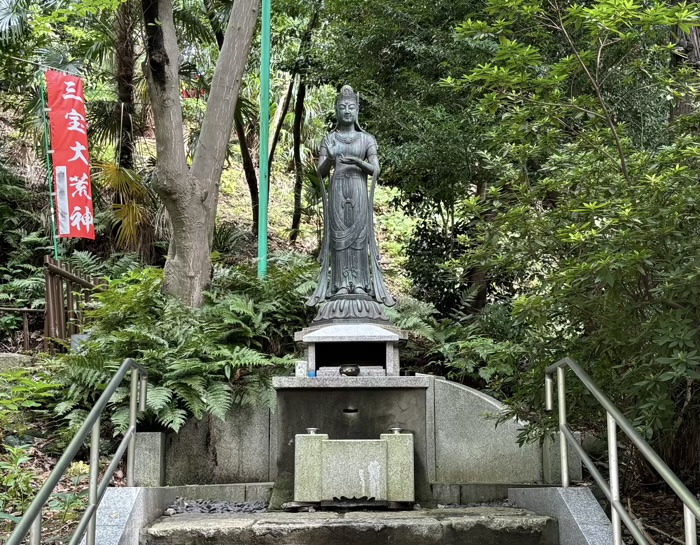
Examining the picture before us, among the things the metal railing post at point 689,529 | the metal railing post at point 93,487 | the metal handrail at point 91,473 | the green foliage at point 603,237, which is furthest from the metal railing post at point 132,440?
the metal railing post at point 689,529

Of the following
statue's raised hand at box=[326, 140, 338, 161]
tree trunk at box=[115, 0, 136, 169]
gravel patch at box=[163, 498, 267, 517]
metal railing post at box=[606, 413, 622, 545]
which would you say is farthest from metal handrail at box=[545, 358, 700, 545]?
tree trunk at box=[115, 0, 136, 169]

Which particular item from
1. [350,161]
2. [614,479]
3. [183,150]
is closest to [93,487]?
[614,479]

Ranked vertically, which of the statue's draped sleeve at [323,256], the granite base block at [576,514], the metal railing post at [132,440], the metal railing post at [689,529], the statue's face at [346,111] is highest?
the statue's face at [346,111]

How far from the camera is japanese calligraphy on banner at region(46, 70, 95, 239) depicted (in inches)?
430

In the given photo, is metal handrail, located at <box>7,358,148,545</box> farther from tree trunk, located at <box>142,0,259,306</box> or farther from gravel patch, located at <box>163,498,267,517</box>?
tree trunk, located at <box>142,0,259,306</box>

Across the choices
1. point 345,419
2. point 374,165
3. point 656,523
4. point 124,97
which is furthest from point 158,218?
point 656,523

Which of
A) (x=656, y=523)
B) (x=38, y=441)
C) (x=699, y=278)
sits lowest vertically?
(x=656, y=523)

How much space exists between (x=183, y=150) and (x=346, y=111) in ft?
6.95

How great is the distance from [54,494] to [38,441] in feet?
4.07

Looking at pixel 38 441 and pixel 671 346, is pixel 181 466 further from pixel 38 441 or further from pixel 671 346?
pixel 671 346

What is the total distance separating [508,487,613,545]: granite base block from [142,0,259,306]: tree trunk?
5.02 metres

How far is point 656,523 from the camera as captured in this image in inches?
220

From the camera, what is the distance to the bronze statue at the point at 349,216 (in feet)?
26.5

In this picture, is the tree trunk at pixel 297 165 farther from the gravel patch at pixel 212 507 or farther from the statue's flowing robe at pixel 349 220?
the gravel patch at pixel 212 507
